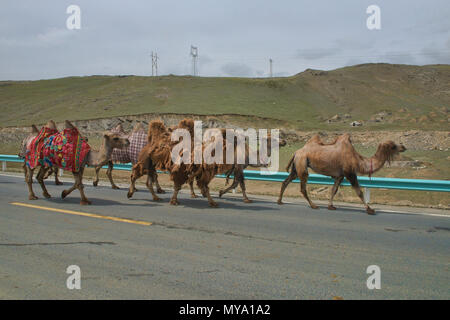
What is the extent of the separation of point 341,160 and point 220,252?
19.6 feet

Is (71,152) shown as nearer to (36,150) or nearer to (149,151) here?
(36,150)

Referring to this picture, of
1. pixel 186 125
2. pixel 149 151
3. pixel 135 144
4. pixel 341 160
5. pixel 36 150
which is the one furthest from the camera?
pixel 135 144

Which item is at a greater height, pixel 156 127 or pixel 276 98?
pixel 276 98

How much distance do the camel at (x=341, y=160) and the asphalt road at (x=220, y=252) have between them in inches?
35.4

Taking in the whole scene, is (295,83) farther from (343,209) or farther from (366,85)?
(343,209)

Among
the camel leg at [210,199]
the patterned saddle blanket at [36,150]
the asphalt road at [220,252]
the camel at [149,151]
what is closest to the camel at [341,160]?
the asphalt road at [220,252]

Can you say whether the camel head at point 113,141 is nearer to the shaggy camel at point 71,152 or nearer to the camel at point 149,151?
the shaggy camel at point 71,152

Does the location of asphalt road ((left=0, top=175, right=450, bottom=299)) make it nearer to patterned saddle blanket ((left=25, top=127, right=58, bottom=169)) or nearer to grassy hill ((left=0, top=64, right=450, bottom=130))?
patterned saddle blanket ((left=25, top=127, right=58, bottom=169))

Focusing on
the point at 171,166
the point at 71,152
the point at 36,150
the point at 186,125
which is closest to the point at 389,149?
the point at 186,125

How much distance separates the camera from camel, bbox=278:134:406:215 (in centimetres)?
1183

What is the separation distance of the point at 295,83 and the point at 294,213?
101631 millimetres

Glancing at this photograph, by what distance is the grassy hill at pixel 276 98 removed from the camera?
229ft

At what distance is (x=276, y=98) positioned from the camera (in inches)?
3607
